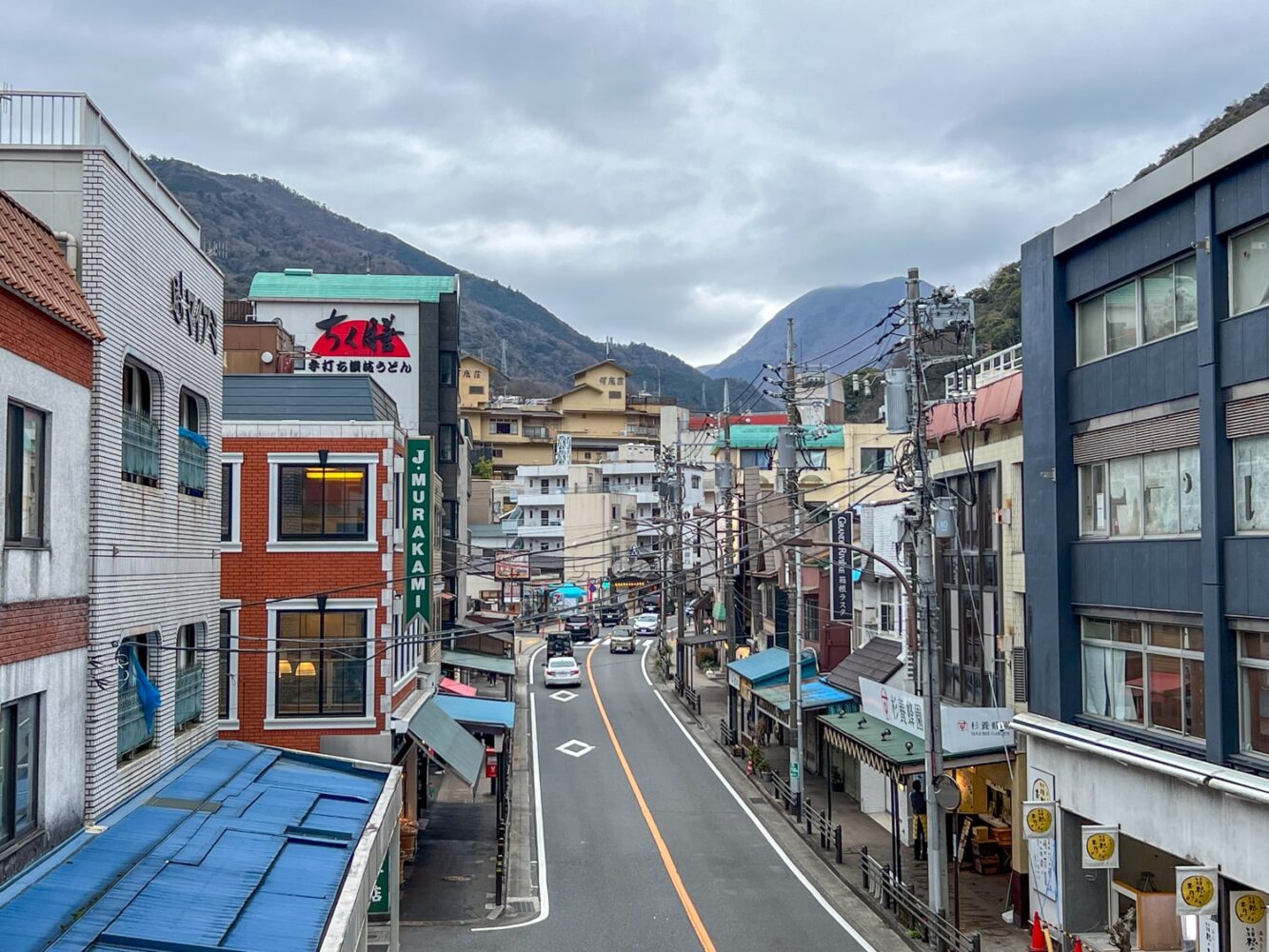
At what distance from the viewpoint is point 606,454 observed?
380 ft

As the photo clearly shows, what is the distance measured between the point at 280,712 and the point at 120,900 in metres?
13.0

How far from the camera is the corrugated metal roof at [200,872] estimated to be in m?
9.56

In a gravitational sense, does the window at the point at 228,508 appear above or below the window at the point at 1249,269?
below

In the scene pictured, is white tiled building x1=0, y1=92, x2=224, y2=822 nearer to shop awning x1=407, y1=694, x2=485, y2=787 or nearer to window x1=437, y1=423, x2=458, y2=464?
shop awning x1=407, y1=694, x2=485, y2=787

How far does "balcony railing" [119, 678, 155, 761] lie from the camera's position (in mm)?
14008

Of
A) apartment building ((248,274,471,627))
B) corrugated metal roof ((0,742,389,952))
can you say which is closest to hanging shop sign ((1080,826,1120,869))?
corrugated metal roof ((0,742,389,952))

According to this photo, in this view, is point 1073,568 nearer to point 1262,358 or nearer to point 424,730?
point 1262,358

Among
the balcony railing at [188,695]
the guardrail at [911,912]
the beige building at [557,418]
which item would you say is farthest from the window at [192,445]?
the beige building at [557,418]

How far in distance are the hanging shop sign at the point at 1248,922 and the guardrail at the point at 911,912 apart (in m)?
3.63

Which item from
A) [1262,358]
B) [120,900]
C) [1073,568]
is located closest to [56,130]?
[120,900]

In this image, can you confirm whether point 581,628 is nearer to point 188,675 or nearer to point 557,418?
point 557,418

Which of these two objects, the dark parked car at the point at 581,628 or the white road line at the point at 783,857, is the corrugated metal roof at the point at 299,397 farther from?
the dark parked car at the point at 581,628

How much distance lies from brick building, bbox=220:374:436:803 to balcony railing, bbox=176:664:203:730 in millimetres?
4746

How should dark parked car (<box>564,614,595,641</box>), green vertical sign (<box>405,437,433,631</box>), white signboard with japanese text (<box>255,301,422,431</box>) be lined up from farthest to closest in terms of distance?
1. dark parked car (<box>564,614,595,641</box>)
2. white signboard with japanese text (<box>255,301,422,431</box>)
3. green vertical sign (<box>405,437,433,631</box>)
